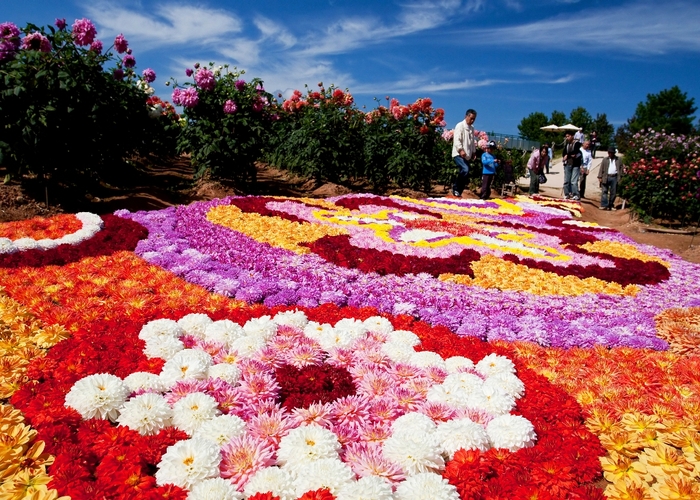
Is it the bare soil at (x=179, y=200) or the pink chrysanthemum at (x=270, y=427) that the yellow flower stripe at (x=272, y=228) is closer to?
the bare soil at (x=179, y=200)

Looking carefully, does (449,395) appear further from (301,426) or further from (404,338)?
(301,426)

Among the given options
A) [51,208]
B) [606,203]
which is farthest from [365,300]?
[606,203]

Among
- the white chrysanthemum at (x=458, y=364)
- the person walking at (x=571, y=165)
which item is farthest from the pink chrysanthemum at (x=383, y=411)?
the person walking at (x=571, y=165)

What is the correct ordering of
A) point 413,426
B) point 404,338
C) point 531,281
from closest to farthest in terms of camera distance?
point 413,426 → point 404,338 → point 531,281

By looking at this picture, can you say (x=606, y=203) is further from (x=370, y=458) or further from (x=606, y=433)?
(x=370, y=458)

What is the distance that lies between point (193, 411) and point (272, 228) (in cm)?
463

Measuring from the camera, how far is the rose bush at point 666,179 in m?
11.7

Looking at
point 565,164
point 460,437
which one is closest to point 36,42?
point 460,437

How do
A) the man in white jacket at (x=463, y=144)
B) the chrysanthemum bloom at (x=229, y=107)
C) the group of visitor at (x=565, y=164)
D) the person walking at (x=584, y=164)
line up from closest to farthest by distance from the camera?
1. the chrysanthemum bloom at (x=229, y=107)
2. the man in white jacket at (x=463, y=144)
3. the group of visitor at (x=565, y=164)
4. the person walking at (x=584, y=164)

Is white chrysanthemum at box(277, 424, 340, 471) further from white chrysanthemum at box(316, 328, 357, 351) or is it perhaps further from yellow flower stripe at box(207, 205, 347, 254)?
yellow flower stripe at box(207, 205, 347, 254)

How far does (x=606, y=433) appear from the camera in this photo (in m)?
2.58

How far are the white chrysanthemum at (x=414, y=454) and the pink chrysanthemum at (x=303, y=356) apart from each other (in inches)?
36.0

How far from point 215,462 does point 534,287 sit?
13.3 ft

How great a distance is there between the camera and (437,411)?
272 cm
